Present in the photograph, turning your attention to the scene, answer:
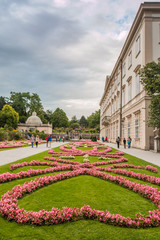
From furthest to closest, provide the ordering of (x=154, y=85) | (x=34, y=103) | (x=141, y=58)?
(x=34, y=103) → (x=141, y=58) → (x=154, y=85)

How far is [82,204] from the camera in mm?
4016

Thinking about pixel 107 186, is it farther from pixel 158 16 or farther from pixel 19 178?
pixel 158 16

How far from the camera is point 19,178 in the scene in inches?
253

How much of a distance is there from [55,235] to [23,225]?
67cm

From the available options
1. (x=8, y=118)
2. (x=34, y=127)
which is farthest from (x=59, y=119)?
(x=8, y=118)

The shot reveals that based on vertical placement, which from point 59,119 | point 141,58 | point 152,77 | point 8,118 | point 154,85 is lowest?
point 154,85

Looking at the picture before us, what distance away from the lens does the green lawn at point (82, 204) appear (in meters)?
2.91

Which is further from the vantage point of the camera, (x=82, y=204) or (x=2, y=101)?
(x=2, y=101)

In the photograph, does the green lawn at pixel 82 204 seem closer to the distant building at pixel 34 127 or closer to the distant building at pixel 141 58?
the distant building at pixel 141 58

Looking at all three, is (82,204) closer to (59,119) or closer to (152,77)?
→ (152,77)

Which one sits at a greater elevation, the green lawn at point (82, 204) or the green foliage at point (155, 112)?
the green foliage at point (155, 112)

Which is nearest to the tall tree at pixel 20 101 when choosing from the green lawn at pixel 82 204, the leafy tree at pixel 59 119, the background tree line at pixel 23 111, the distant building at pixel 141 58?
the background tree line at pixel 23 111

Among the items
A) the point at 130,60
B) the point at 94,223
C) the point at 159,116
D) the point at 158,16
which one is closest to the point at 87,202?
the point at 94,223

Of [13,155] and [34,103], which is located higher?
[34,103]
